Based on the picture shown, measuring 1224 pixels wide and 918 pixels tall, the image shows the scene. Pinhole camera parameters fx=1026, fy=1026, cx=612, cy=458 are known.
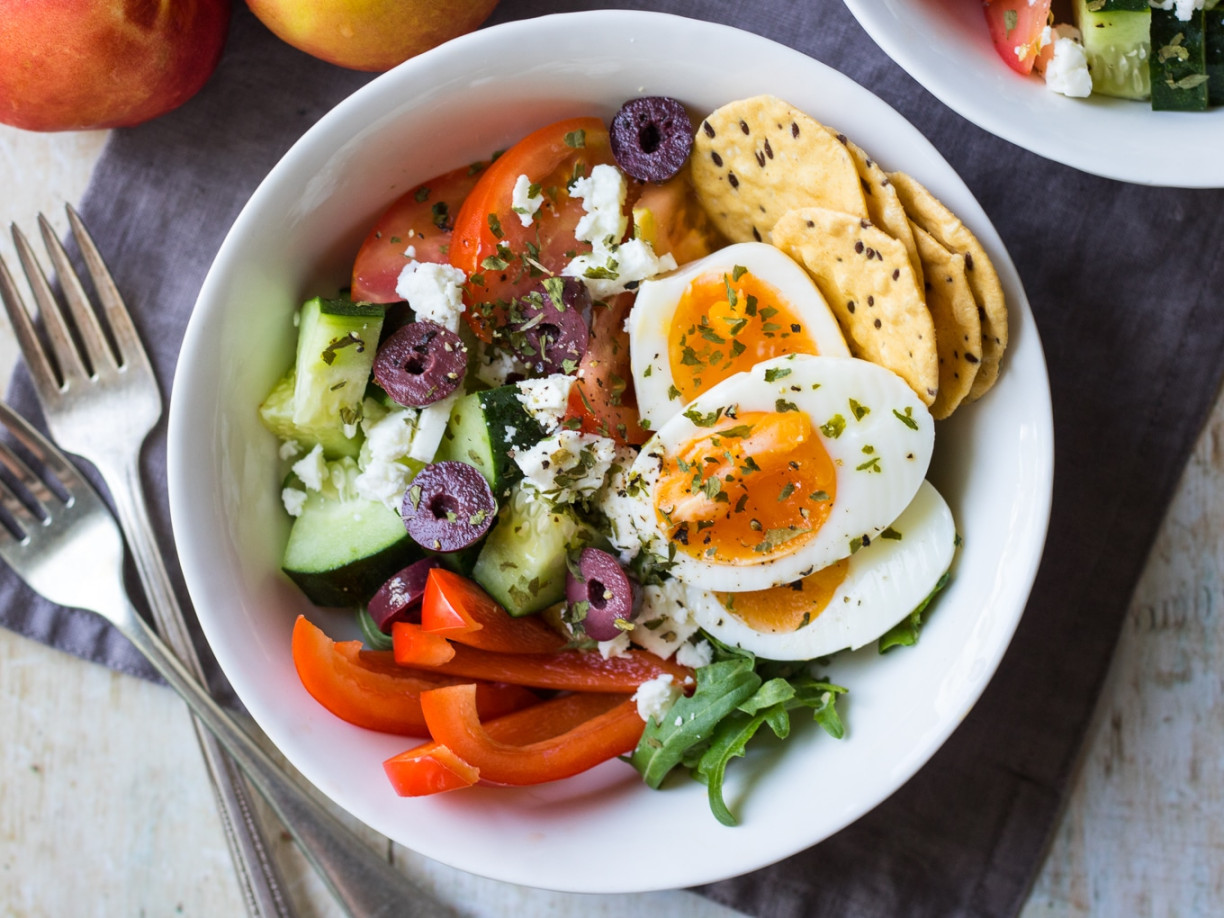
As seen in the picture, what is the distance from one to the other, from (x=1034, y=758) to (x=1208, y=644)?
422 mm

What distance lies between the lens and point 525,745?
66.6 inches

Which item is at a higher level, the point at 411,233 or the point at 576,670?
the point at 411,233

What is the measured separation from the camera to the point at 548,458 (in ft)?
5.27

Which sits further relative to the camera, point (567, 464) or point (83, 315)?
point (83, 315)

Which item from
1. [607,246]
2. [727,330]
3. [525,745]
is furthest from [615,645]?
[607,246]

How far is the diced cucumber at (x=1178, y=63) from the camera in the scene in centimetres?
157

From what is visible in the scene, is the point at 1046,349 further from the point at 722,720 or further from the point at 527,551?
the point at 527,551

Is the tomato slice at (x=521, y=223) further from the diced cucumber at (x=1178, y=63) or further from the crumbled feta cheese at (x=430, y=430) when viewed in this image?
the diced cucumber at (x=1178, y=63)

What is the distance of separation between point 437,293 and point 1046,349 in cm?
114

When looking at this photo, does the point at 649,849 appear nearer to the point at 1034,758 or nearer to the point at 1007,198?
the point at 1034,758

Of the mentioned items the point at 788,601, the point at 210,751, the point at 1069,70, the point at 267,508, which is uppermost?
the point at 1069,70

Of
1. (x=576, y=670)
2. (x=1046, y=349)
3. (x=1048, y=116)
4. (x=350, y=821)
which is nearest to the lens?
(x=1048, y=116)

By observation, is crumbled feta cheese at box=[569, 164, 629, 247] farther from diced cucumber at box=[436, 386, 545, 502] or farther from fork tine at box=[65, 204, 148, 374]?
fork tine at box=[65, 204, 148, 374]

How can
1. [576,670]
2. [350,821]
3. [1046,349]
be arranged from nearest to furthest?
[576,670]
[1046,349]
[350,821]
